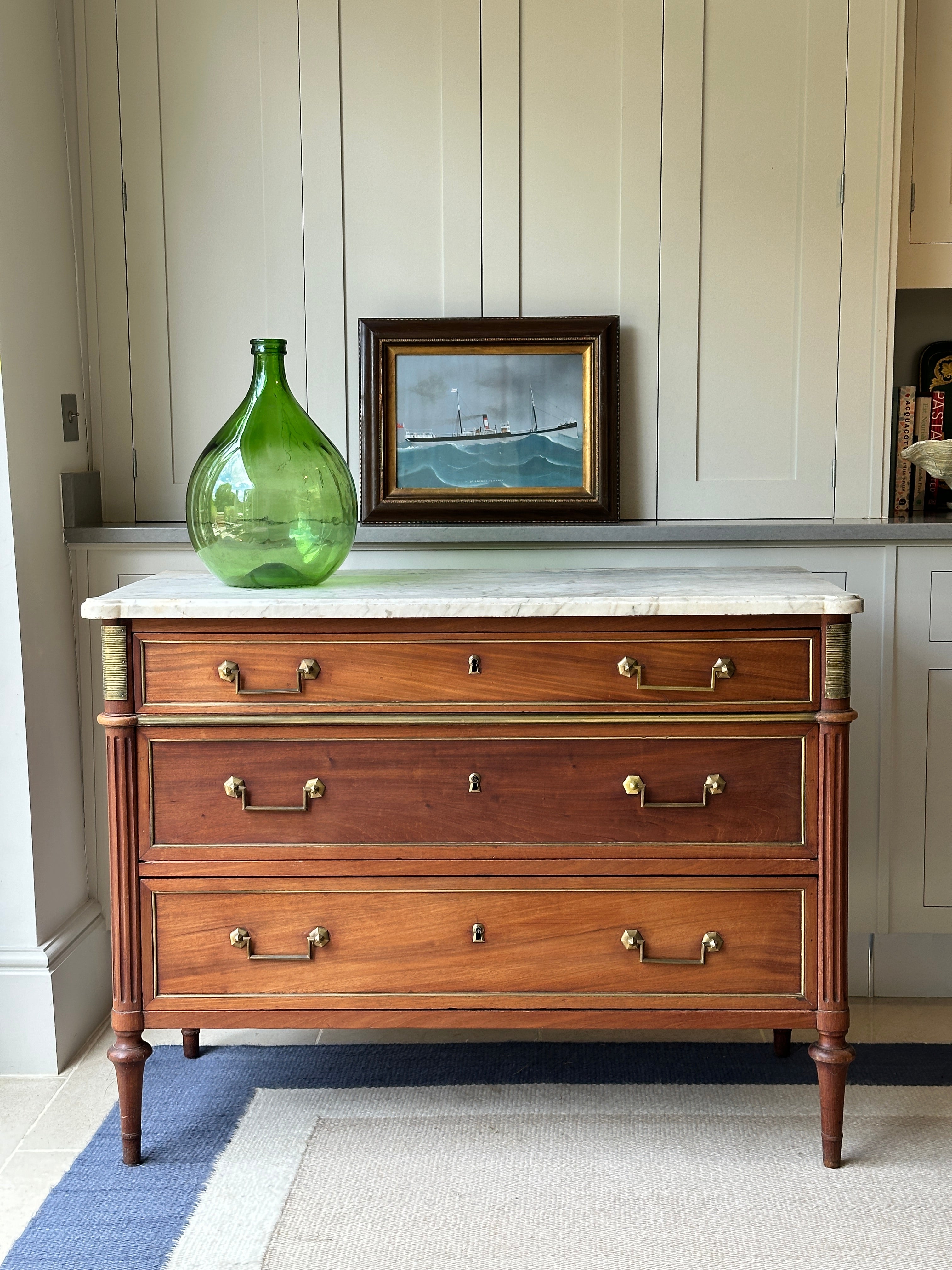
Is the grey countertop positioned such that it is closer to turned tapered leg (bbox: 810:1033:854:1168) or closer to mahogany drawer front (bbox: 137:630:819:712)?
mahogany drawer front (bbox: 137:630:819:712)

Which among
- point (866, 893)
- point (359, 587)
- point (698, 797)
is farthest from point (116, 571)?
point (866, 893)

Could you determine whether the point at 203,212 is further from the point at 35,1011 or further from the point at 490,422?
the point at 35,1011

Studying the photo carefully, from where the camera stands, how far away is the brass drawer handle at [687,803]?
188cm

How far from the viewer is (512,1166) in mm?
1931

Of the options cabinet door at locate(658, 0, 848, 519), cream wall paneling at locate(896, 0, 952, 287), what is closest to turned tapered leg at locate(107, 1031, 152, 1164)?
cabinet door at locate(658, 0, 848, 519)

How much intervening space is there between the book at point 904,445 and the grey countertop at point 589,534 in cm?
16

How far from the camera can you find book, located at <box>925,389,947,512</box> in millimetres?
2672

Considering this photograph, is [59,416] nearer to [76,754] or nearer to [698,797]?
[76,754]

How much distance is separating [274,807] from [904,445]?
167 centimetres

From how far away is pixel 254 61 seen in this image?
2488 mm

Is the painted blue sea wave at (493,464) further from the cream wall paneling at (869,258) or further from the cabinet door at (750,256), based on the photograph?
the cream wall paneling at (869,258)

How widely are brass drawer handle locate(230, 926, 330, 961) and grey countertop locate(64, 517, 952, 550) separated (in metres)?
0.88

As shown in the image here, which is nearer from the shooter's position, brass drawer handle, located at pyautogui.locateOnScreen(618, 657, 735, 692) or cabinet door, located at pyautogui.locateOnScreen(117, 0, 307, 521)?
brass drawer handle, located at pyautogui.locateOnScreen(618, 657, 735, 692)

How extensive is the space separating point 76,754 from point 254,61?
151 cm
